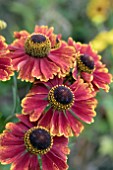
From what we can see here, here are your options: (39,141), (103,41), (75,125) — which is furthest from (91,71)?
(103,41)

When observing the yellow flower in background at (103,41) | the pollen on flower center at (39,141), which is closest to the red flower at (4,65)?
the pollen on flower center at (39,141)

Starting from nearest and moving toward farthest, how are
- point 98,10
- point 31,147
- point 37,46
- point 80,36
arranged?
1. point 31,147
2. point 37,46
3. point 98,10
4. point 80,36

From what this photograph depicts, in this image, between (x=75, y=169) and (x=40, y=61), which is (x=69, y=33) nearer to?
(x=75, y=169)

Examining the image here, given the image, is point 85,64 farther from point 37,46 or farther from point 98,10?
point 98,10

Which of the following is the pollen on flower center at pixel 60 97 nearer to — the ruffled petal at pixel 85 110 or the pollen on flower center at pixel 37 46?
the ruffled petal at pixel 85 110

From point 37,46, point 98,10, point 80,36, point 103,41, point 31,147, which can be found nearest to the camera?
point 31,147

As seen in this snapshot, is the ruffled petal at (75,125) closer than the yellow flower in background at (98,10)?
Yes

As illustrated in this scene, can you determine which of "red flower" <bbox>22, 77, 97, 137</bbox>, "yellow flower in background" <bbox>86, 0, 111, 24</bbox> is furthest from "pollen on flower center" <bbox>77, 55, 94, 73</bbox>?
"yellow flower in background" <bbox>86, 0, 111, 24</bbox>
